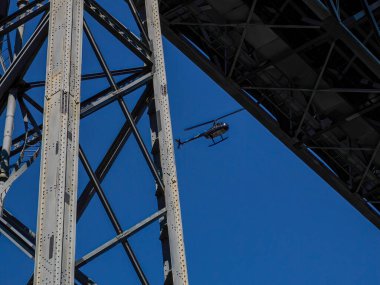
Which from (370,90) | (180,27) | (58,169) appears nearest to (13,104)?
(58,169)

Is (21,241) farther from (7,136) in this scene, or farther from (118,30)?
(118,30)

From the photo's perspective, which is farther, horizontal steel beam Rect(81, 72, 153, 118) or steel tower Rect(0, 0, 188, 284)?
horizontal steel beam Rect(81, 72, 153, 118)

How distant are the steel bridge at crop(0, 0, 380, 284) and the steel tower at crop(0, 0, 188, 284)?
2 centimetres

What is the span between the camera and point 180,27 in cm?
1909

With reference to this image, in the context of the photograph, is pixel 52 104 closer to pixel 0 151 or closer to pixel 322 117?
pixel 0 151

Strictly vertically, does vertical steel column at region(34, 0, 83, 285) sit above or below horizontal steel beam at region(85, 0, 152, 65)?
below

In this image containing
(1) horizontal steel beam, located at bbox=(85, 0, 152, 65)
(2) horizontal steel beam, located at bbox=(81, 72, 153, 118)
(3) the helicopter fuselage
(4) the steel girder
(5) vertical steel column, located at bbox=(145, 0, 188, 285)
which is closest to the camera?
(5) vertical steel column, located at bbox=(145, 0, 188, 285)

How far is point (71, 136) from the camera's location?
9.37 meters

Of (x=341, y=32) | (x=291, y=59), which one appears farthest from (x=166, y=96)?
(x=291, y=59)

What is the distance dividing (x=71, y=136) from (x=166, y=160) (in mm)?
1923

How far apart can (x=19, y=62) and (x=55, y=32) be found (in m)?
1.34

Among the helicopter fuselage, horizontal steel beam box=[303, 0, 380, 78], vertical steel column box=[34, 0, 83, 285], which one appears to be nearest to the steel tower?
vertical steel column box=[34, 0, 83, 285]

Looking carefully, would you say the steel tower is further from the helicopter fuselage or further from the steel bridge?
the helicopter fuselage

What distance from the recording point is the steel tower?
867 centimetres
